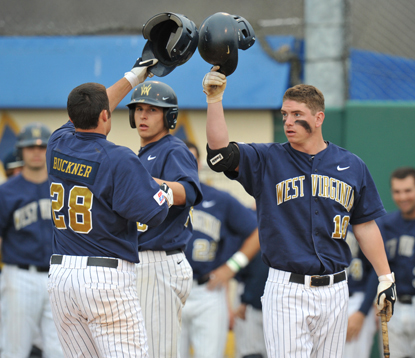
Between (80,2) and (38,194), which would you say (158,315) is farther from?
(80,2)

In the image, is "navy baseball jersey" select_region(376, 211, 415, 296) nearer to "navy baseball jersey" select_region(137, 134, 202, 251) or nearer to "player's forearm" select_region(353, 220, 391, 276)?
"player's forearm" select_region(353, 220, 391, 276)

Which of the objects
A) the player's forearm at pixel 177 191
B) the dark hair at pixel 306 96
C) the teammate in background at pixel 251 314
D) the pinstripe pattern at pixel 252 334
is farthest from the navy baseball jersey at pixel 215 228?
the dark hair at pixel 306 96

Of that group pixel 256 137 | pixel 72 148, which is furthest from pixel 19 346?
pixel 256 137

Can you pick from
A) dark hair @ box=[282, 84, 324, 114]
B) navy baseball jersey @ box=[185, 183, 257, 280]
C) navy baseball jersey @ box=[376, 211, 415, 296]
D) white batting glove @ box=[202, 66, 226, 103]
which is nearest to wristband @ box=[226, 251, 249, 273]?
navy baseball jersey @ box=[185, 183, 257, 280]

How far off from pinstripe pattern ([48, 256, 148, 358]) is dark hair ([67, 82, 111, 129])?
0.76 m

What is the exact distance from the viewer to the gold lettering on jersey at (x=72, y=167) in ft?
10.3

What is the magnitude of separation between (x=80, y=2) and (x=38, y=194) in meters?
5.85

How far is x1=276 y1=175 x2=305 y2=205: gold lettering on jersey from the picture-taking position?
353cm

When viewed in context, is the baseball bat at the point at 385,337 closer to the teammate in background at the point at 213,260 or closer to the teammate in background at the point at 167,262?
the teammate in background at the point at 167,262

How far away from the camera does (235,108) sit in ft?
24.9

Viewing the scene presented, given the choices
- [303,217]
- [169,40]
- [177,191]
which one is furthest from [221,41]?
[303,217]

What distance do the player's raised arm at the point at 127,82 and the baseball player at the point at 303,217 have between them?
71cm

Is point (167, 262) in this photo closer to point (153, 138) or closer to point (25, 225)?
point (153, 138)

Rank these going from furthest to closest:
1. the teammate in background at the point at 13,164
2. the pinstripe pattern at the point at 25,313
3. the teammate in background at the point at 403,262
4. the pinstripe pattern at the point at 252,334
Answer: the teammate in background at the point at 13,164, the pinstripe pattern at the point at 252,334, the pinstripe pattern at the point at 25,313, the teammate in background at the point at 403,262
